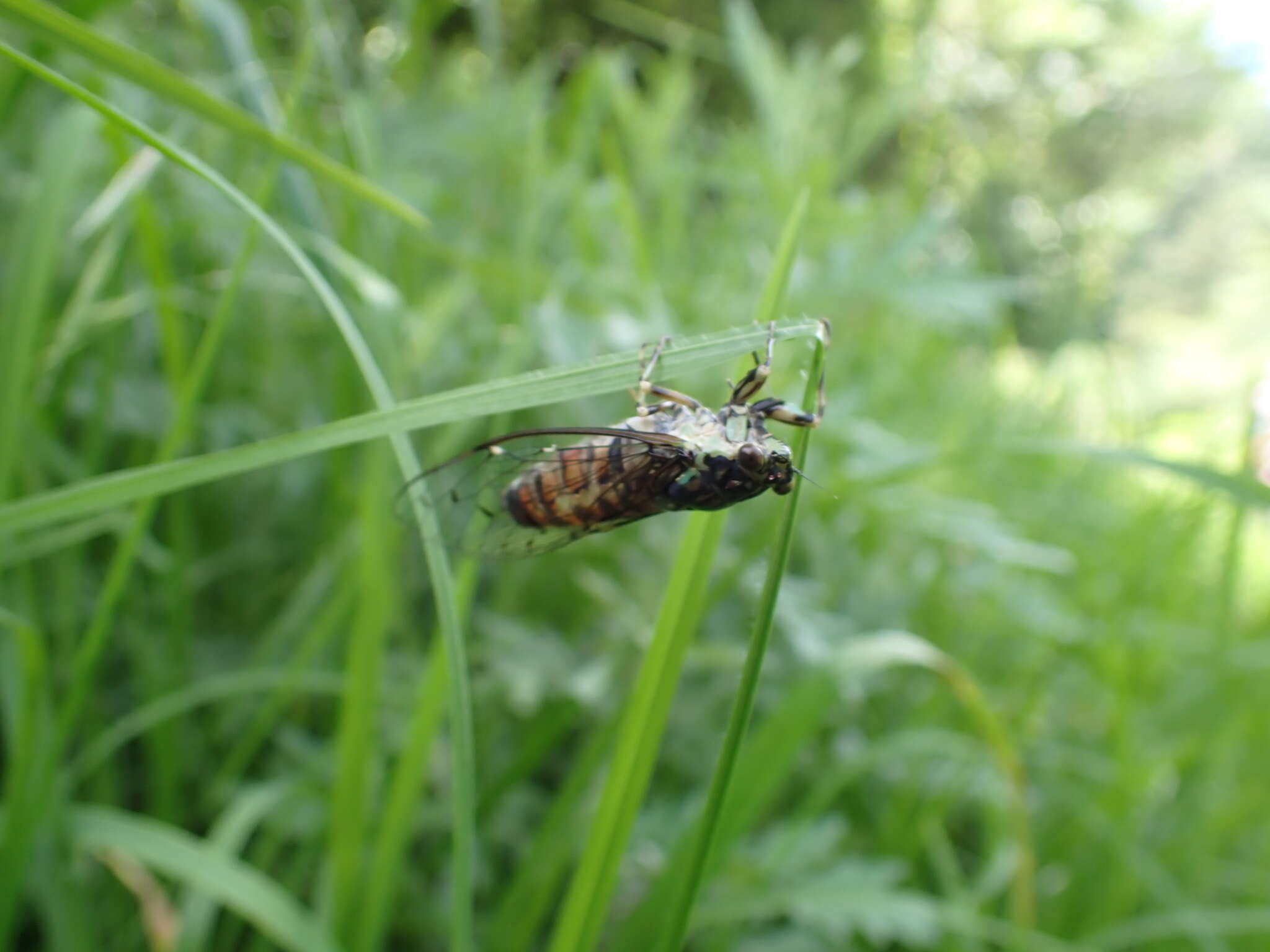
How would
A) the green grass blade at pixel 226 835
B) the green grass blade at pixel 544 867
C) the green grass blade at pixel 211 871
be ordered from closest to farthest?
the green grass blade at pixel 211 871 < the green grass blade at pixel 226 835 < the green grass blade at pixel 544 867

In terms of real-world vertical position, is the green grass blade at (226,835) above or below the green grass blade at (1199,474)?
below

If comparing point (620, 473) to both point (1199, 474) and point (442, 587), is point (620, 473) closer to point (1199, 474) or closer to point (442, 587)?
point (442, 587)

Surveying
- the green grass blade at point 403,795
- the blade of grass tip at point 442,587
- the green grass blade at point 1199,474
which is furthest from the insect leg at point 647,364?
the green grass blade at point 1199,474

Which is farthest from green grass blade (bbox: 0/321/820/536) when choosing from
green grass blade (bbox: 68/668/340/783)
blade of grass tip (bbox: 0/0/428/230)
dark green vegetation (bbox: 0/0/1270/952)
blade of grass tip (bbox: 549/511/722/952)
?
green grass blade (bbox: 68/668/340/783)

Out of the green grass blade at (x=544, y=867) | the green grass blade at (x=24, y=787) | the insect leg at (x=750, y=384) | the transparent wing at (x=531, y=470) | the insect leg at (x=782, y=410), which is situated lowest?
the green grass blade at (x=24, y=787)

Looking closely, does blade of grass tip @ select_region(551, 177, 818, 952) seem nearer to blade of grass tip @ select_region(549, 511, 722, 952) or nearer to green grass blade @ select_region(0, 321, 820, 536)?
blade of grass tip @ select_region(549, 511, 722, 952)

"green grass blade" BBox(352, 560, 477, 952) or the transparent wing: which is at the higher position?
the transparent wing

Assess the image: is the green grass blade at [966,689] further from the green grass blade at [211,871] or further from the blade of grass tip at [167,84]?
the blade of grass tip at [167,84]
